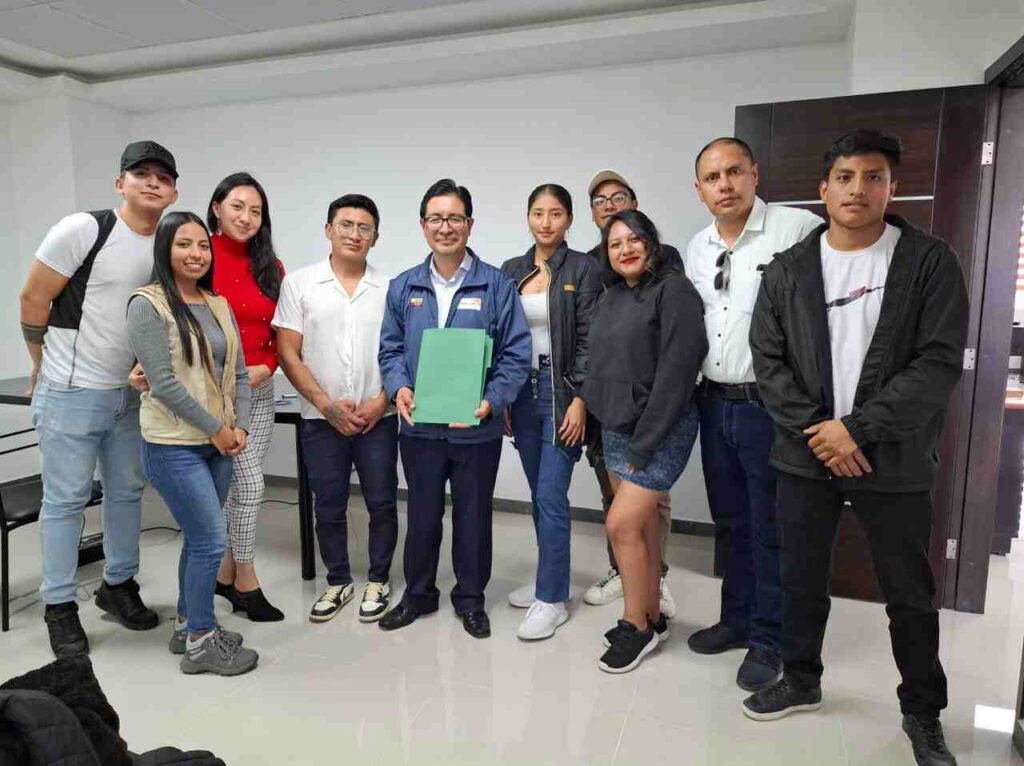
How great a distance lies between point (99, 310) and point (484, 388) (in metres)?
1.36

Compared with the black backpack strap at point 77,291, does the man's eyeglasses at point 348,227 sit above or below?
above

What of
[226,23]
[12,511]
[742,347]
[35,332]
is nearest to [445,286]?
[742,347]

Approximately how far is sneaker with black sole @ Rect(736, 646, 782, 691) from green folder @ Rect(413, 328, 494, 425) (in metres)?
1.22

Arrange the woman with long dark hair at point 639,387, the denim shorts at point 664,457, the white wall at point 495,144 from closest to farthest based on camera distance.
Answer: the woman with long dark hair at point 639,387 < the denim shorts at point 664,457 < the white wall at point 495,144

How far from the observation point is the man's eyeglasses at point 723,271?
91.2 inches

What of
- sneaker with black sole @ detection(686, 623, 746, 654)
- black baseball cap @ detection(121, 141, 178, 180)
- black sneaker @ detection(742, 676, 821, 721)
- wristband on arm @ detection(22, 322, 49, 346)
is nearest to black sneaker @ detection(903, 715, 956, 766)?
black sneaker @ detection(742, 676, 821, 721)

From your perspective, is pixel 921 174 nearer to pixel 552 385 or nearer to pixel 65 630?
pixel 552 385

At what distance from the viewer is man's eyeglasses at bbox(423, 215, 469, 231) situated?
2.52 m

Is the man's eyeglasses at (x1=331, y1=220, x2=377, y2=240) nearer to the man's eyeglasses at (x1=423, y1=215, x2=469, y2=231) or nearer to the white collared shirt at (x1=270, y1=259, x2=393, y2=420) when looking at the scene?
the white collared shirt at (x1=270, y1=259, x2=393, y2=420)

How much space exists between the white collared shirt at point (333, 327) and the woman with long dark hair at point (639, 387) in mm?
883

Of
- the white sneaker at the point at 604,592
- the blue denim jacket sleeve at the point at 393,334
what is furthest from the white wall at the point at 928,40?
the white sneaker at the point at 604,592

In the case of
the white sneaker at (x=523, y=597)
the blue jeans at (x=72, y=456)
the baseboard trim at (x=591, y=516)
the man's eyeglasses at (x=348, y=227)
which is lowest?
the baseboard trim at (x=591, y=516)

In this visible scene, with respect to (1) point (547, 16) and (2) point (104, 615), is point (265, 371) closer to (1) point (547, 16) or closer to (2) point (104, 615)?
(2) point (104, 615)

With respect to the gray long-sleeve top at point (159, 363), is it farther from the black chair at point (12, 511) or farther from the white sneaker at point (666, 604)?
the white sneaker at point (666, 604)
